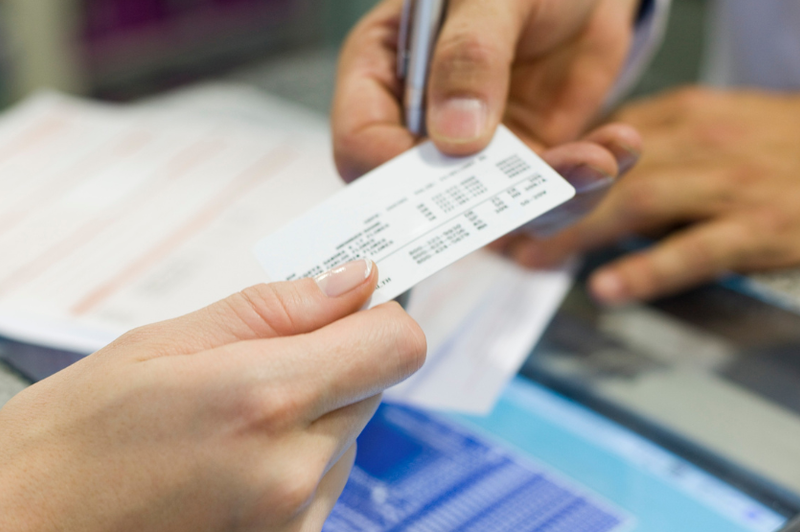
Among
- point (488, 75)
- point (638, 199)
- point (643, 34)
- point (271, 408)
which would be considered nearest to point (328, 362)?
point (271, 408)

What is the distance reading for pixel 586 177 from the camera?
0.44m

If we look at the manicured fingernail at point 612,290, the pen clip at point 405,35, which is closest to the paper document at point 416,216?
the pen clip at point 405,35

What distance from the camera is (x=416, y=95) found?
486 millimetres

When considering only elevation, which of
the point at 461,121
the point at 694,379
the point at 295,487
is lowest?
the point at 694,379

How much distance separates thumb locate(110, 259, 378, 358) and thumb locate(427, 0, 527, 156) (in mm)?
151

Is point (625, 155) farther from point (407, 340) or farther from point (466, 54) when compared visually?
point (407, 340)

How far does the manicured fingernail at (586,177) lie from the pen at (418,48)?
0.42ft

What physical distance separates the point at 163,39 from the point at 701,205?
1836mm

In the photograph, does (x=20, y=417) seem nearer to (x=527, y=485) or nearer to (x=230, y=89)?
(x=527, y=485)

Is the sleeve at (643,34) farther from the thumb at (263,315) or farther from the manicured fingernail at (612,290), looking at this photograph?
the thumb at (263,315)

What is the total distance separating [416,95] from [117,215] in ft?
1.13

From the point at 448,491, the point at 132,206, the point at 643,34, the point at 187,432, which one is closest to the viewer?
the point at 187,432

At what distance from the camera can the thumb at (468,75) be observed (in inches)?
16.8

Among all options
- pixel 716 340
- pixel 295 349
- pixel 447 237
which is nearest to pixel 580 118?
pixel 716 340
